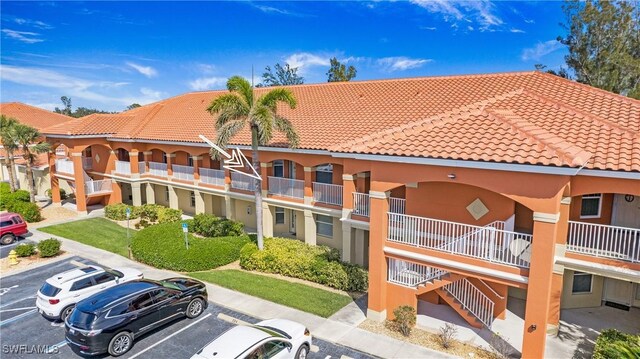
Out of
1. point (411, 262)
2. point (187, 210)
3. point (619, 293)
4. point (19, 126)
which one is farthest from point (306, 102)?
point (19, 126)

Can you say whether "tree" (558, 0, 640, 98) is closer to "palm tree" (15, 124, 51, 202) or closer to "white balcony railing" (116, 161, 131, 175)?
"white balcony railing" (116, 161, 131, 175)

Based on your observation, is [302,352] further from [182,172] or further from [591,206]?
[182,172]

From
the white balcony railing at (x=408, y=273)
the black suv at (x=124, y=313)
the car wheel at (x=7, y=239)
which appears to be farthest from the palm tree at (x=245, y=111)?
the car wheel at (x=7, y=239)

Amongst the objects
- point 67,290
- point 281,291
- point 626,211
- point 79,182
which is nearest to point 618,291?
point 626,211

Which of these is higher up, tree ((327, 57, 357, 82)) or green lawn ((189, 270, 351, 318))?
tree ((327, 57, 357, 82))

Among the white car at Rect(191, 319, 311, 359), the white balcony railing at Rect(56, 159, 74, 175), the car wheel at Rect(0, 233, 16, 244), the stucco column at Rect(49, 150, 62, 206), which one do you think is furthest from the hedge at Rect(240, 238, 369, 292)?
the stucco column at Rect(49, 150, 62, 206)

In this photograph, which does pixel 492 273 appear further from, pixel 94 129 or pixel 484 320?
pixel 94 129
